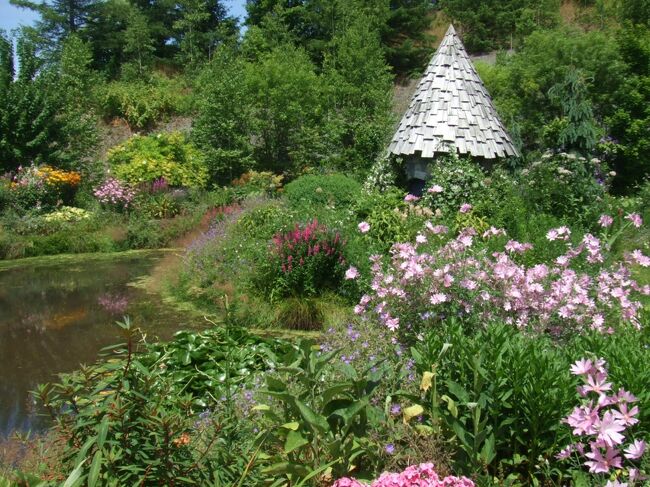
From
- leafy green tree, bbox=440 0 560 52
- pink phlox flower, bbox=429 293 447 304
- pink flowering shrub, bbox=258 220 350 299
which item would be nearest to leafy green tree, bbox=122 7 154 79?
leafy green tree, bbox=440 0 560 52

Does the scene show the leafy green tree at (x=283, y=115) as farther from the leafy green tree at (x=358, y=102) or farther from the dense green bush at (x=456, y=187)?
the dense green bush at (x=456, y=187)

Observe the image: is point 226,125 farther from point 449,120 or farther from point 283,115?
point 449,120

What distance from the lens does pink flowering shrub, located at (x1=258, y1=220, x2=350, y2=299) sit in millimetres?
6961

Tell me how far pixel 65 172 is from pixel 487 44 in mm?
21184

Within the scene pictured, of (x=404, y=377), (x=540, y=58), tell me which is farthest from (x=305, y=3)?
(x=404, y=377)

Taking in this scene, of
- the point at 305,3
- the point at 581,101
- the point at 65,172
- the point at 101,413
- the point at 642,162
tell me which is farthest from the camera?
the point at 305,3

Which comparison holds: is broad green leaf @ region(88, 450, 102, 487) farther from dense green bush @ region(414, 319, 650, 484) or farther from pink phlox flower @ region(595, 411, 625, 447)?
pink phlox flower @ region(595, 411, 625, 447)

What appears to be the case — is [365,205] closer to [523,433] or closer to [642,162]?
[523,433]

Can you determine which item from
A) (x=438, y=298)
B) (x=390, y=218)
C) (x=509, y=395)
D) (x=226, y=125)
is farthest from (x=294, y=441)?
(x=226, y=125)

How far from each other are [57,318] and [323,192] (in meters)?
5.86

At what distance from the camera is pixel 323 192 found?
38.7 feet

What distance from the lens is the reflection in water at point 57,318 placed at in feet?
17.4

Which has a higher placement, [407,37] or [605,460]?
[407,37]

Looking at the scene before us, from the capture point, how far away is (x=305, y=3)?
31172mm
